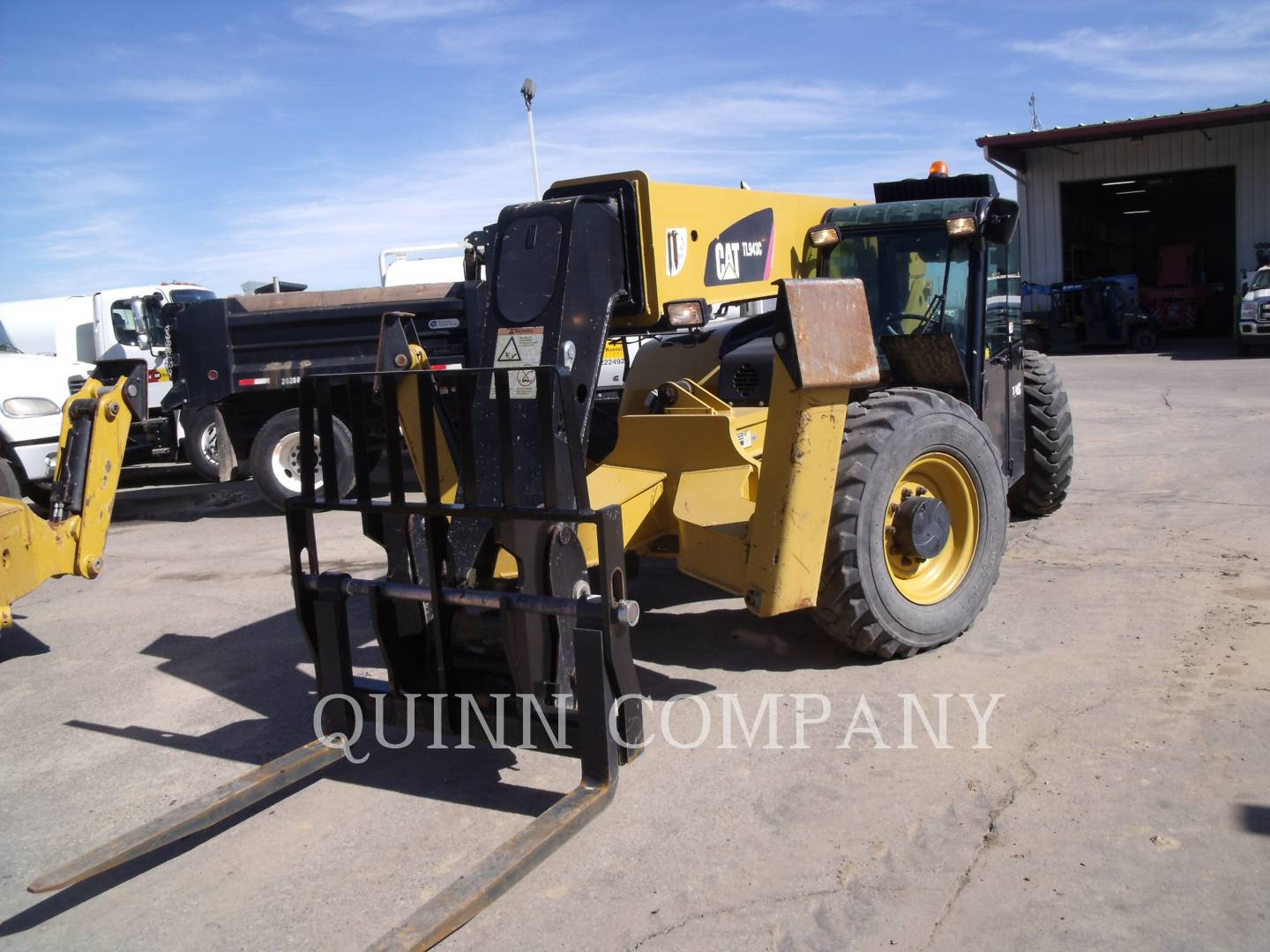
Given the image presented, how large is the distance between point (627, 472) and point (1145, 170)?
26.9 meters

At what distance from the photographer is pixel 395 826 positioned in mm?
3625

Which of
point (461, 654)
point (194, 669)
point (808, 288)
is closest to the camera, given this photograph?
point (461, 654)

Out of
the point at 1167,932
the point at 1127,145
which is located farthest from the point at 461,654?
the point at 1127,145

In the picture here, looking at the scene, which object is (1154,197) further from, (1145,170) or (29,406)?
(29,406)

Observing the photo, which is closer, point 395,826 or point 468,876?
point 468,876

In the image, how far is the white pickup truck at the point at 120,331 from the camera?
11.9 metres

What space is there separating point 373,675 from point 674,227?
2554mm

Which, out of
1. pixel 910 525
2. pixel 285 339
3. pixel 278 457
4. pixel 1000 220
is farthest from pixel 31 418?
pixel 1000 220

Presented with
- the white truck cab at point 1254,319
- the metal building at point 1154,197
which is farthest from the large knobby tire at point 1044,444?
the metal building at point 1154,197

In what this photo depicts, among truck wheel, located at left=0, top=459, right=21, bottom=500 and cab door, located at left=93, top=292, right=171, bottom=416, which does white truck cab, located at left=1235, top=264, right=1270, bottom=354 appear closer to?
cab door, located at left=93, top=292, right=171, bottom=416

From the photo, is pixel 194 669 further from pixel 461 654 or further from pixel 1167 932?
pixel 1167 932

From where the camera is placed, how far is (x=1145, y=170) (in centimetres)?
2694

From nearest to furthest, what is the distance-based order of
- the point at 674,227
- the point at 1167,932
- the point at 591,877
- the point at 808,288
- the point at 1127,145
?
1. the point at 1167,932
2. the point at 591,877
3. the point at 808,288
4. the point at 674,227
5. the point at 1127,145

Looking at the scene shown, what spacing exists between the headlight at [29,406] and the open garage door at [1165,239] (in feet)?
85.3
